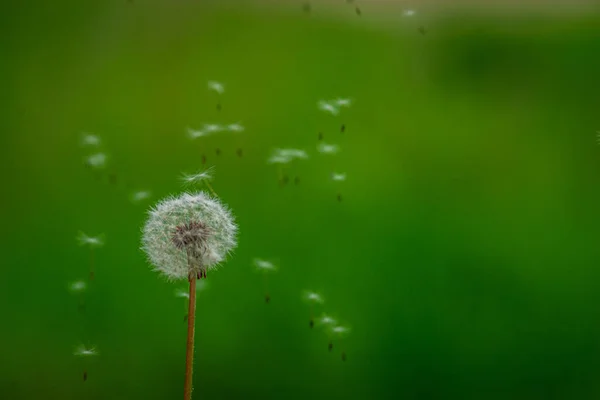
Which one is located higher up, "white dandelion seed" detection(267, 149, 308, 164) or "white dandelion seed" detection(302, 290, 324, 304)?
"white dandelion seed" detection(267, 149, 308, 164)

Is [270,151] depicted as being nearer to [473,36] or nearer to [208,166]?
[208,166]

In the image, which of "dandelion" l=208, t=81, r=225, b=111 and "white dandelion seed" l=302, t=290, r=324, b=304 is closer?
"white dandelion seed" l=302, t=290, r=324, b=304

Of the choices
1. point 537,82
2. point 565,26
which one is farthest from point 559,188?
point 565,26

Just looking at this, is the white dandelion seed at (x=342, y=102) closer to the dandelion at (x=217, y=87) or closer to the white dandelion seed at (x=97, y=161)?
the dandelion at (x=217, y=87)

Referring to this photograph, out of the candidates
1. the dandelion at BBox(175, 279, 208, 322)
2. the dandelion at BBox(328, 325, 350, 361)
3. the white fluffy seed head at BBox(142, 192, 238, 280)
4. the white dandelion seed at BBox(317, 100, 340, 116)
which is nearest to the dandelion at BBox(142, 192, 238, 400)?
the white fluffy seed head at BBox(142, 192, 238, 280)

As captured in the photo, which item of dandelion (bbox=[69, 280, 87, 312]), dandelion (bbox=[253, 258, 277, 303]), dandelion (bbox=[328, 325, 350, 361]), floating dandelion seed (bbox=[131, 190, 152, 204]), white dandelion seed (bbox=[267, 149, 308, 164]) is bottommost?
dandelion (bbox=[69, 280, 87, 312])

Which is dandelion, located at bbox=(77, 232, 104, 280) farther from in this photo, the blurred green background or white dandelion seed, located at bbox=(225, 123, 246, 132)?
white dandelion seed, located at bbox=(225, 123, 246, 132)

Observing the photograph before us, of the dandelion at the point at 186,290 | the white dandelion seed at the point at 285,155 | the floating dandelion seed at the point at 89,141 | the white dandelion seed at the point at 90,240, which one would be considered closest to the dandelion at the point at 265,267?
the dandelion at the point at 186,290
